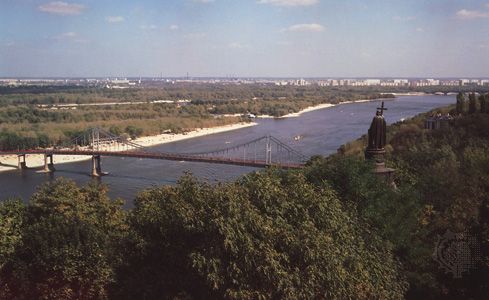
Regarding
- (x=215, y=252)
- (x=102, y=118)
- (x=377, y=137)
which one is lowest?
(x=102, y=118)

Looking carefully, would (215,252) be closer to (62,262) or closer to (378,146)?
(62,262)

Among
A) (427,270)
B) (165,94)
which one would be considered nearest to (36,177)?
(427,270)

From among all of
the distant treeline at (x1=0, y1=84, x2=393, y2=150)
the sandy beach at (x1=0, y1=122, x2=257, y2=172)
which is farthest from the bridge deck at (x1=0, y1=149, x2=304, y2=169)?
the distant treeline at (x1=0, y1=84, x2=393, y2=150)

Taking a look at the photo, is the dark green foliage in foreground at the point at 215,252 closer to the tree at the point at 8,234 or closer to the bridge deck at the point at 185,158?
the tree at the point at 8,234

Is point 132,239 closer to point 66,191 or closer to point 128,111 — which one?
point 66,191


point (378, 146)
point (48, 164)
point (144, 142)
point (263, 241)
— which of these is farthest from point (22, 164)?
point (263, 241)

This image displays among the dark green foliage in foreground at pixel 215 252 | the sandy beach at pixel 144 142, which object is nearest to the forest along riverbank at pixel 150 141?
the sandy beach at pixel 144 142
